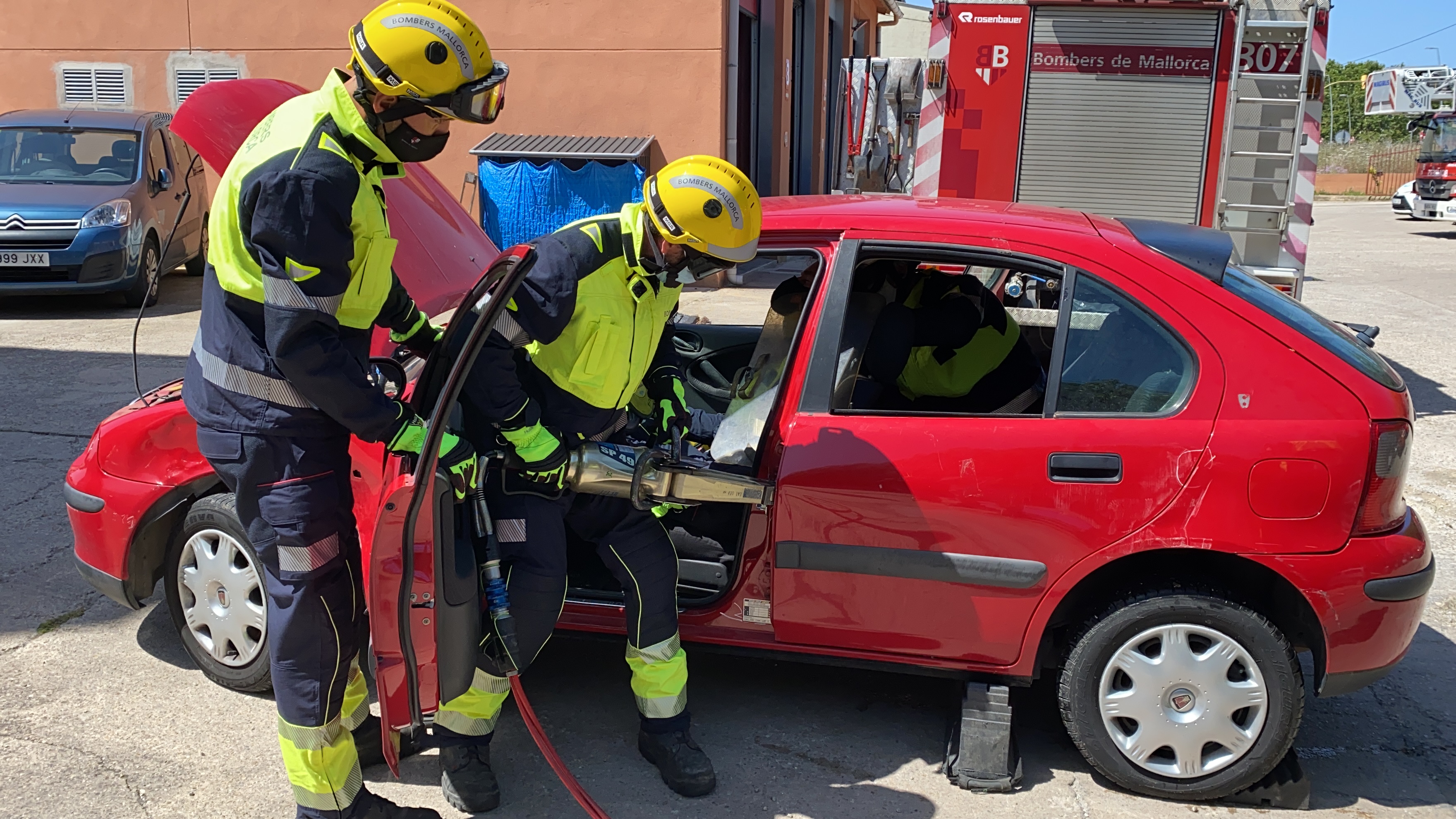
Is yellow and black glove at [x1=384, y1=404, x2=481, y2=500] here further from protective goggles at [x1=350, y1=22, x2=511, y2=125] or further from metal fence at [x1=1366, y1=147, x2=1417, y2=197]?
metal fence at [x1=1366, y1=147, x2=1417, y2=197]

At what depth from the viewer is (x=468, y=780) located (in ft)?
9.98

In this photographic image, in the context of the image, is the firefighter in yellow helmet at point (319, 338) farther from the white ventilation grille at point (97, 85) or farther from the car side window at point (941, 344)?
the white ventilation grille at point (97, 85)

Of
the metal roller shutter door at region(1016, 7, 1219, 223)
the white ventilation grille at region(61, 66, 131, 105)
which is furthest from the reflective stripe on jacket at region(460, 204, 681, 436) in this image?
the white ventilation grille at region(61, 66, 131, 105)

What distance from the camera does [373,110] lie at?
8.32ft

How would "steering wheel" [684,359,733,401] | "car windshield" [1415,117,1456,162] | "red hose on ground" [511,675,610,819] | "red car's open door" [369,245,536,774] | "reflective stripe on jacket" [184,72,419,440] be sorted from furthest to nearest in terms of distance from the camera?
1. "car windshield" [1415,117,1456,162]
2. "steering wheel" [684,359,733,401]
3. "red hose on ground" [511,675,610,819]
4. "red car's open door" [369,245,536,774]
5. "reflective stripe on jacket" [184,72,419,440]

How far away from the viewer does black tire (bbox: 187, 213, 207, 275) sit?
454 inches

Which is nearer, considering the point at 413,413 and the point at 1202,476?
the point at 413,413

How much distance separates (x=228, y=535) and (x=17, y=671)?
949mm

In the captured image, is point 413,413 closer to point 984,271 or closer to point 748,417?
point 748,417

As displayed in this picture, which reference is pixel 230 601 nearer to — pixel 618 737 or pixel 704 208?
pixel 618 737

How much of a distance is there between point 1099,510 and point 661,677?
1.27 m

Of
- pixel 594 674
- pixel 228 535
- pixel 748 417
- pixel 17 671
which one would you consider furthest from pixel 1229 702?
pixel 17 671

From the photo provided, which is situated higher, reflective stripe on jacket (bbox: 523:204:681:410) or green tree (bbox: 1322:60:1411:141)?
green tree (bbox: 1322:60:1411:141)

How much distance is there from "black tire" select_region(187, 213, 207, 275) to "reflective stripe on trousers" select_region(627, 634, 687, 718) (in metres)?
9.78
